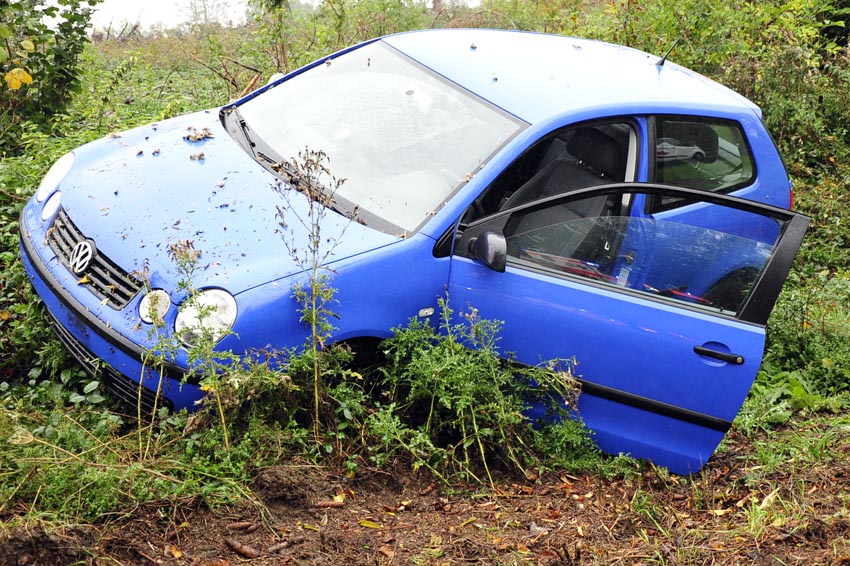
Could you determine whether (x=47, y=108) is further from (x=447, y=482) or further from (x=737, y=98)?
(x=737, y=98)

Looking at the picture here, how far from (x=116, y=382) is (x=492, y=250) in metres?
1.77

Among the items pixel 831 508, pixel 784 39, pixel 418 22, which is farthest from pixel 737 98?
pixel 418 22

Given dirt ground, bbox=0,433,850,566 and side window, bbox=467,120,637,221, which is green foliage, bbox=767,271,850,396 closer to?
dirt ground, bbox=0,433,850,566

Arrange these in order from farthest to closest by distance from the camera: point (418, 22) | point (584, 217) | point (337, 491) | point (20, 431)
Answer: point (418, 22) → point (584, 217) → point (337, 491) → point (20, 431)

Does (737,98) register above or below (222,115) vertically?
above

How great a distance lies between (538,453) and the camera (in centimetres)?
407

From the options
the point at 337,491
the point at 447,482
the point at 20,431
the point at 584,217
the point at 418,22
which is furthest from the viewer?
the point at 418,22

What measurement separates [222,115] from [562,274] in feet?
7.64

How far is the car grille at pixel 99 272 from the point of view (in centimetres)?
362

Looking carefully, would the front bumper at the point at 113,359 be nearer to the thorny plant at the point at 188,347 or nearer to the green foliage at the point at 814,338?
the thorny plant at the point at 188,347

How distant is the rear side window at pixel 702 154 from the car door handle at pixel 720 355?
1.20 meters

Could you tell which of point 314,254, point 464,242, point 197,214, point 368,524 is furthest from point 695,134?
point 368,524

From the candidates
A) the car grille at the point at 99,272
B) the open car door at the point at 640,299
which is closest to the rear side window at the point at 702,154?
the open car door at the point at 640,299

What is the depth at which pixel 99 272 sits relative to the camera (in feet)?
12.2
